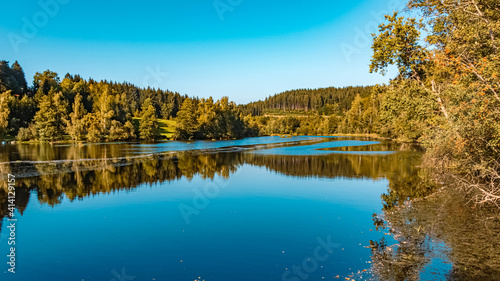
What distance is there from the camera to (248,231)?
555 inches

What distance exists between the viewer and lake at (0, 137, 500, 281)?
1013cm

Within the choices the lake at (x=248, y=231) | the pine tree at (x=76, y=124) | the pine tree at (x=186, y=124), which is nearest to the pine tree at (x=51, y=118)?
the pine tree at (x=76, y=124)

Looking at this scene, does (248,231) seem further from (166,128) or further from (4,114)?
(166,128)

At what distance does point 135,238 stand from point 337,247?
26.7ft

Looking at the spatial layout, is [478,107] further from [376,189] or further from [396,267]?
[396,267]

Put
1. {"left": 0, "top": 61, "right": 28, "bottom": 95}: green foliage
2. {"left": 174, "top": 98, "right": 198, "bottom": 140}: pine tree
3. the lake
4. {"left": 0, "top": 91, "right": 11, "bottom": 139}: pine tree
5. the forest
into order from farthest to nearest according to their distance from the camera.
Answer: {"left": 174, "top": 98, "right": 198, "bottom": 140}: pine tree, {"left": 0, "top": 61, "right": 28, "bottom": 95}: green foliage, {"left": 0, "top": 91, "right": 11, "bottom": 139}: pine tree, the forest, the lake

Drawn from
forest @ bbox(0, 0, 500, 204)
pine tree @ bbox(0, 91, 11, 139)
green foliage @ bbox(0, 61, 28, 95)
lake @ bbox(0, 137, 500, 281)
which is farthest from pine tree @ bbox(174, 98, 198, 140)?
lake @ bbox(0, 137, 500, 281)

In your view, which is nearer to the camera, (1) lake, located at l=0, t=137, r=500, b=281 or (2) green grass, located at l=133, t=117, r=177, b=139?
(1) lake, located at l=0, t=137, r=500, b=281

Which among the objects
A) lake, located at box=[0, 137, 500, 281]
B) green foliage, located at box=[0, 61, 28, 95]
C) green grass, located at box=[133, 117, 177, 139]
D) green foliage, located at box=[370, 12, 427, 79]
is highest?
green foliage, located at box=[0, 61, 28, 95]

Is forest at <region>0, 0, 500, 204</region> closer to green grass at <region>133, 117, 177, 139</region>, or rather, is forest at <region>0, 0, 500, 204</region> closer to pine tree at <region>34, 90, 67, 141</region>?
pine tree at <region>34, 90, 67, 141</region>

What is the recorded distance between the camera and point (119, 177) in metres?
29.1

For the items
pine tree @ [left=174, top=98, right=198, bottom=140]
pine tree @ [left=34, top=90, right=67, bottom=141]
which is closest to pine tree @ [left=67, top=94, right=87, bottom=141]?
Answer: pine tree @ [left=34, top=90, right=67, bottom=141]

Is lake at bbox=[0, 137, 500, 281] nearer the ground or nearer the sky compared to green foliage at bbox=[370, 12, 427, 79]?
nearer the ground

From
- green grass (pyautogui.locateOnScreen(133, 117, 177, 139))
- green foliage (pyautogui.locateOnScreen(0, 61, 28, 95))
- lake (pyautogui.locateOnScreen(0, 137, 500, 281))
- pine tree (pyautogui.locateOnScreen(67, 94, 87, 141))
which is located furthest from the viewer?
green grass (pyautogui.locateOnScreen(133, 117, 177, 139))
